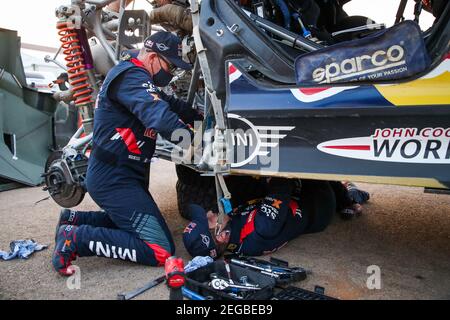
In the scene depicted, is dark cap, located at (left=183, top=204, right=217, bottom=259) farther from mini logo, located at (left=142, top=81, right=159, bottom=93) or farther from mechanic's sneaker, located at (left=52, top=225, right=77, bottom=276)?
mini logo, located at (left=142, top=81, right=159, bottom=93)

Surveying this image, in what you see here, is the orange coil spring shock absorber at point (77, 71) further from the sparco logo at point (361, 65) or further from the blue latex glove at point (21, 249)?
the sparco logo at point (361, 65)

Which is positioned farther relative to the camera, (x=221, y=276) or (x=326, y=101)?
(x=221, y=276)

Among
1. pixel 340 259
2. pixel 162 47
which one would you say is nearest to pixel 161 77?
pixel 162 47

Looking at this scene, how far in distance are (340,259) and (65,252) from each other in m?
1.54

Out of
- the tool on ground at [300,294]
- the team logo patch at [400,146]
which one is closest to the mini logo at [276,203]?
the tool on ground at [300,294]

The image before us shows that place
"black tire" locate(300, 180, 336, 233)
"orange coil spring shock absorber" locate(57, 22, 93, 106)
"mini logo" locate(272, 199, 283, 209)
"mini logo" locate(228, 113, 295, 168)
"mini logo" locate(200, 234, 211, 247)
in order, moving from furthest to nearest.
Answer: "orange coil spring shock absorber" locate(57, 22, 93, 106)
"black tire" locate(300, 180, 336, 233)
"mini logo" locate(272, 199, 283, 209)
"mini logo" locate(200, 234, 211, 247)
"mini logo" locate(228, 113, 295, 168)

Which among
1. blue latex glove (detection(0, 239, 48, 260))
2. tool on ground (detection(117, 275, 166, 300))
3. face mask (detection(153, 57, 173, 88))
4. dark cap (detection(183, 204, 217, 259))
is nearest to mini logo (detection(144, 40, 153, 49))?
face mask (detection(153, 57, 173, 88))

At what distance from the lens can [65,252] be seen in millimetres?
2270

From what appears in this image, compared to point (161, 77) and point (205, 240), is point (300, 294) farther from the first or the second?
point (161, 77)

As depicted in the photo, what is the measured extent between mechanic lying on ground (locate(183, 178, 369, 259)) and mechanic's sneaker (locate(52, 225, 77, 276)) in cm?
62

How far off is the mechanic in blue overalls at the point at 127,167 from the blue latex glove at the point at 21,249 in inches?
11.6

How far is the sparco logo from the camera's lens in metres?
1.77
